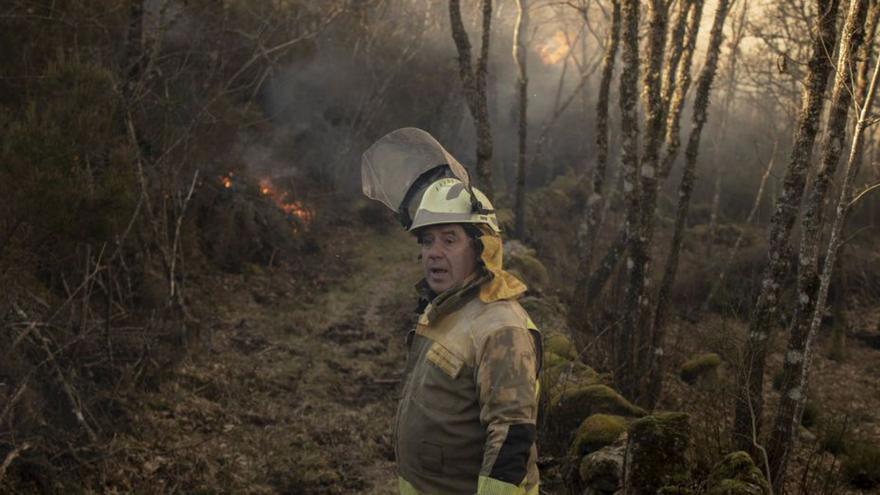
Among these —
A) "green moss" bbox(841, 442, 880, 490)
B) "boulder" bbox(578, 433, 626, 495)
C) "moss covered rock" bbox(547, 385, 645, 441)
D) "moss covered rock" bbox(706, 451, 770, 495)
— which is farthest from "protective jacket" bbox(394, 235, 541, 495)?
"green moss" bbox(841, 442, 880, 490)

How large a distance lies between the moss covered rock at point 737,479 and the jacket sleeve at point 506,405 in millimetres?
1986

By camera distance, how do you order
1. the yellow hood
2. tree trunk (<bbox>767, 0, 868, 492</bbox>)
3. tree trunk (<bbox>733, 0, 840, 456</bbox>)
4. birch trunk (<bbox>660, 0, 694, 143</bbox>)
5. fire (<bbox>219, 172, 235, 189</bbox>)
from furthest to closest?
fire (<bbox>219, 172, 235, 189</bbox>) → birch trunk (<bbox>660, 0, 694, 143</bbox>) → tree trunk (<bbox>733, 0, 840, 456</bbox>) → tree trunk (<bbox>767, 0, 868, 492</bbox>) → the yellow hood

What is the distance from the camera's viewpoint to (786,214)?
587 cm

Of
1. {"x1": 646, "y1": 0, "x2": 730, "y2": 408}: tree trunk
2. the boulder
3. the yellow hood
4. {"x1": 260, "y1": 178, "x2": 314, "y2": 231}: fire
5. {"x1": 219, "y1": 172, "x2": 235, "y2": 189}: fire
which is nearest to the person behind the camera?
the yellow hood

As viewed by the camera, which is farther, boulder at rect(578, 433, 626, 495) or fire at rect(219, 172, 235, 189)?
fire at rect(219, 172, 235, 189)

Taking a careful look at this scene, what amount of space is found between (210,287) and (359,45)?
32.2ft

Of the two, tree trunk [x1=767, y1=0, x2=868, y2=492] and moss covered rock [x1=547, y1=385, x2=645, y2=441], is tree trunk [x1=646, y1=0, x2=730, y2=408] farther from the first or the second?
tree trunk [x1=767, y1=0, x2=868, y2=492]

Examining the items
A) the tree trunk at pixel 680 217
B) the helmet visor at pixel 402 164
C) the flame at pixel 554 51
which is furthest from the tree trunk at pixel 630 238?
the flame at pixel 554 51

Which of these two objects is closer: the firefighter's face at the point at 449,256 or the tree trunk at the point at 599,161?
the firefighter's face at the point at 449,256

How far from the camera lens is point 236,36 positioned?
43.0ft

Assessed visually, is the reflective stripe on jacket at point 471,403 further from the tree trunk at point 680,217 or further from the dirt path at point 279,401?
the tree trunk at point 680,217

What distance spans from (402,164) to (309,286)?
32.2 ft

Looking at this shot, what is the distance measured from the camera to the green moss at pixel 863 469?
622cm

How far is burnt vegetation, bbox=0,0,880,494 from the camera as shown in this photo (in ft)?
18.0
